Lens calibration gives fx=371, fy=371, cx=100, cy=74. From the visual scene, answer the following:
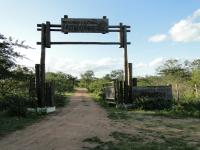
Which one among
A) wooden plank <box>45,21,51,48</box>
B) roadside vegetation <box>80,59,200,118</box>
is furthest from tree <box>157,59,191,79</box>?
wooden plank <box>45,21,51,48</box>

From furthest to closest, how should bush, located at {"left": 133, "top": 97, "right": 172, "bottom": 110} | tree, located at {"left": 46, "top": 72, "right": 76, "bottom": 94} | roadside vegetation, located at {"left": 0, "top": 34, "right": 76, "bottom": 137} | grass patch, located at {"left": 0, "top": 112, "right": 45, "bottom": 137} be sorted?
tree, located at {"left": 46, "top": 72, "right": 76, "bottom": 94}, bush, located at {"left": 133, "top": 97, "right": 172, "bottom": 110}, roadside vegetation, located at {"left": 0, "top": 34, "right": 76, "bottom": 137}, grass patch, located at {"left": 0, "top": 112, "right": 45, "bottom": 137}

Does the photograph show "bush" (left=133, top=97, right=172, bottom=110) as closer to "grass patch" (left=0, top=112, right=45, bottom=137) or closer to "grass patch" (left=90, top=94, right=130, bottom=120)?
"grass patch" (left=90, top=94, right=130, bottom=120)

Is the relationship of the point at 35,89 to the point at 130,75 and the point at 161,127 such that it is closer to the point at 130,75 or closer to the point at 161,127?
the point at 130,75

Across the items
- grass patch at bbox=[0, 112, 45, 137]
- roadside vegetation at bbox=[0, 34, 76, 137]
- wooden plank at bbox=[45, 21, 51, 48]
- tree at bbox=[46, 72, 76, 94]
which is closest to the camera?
grass patch at bbox=[0, 112, 45, 137]

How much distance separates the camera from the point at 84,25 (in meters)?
20.5

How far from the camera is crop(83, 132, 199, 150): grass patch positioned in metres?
8.48

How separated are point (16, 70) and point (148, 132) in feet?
38.8

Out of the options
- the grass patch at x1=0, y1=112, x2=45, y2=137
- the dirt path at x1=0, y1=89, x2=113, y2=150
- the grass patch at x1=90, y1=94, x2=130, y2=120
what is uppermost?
the grass patch at x1=90, y1=94, x2=130, y2=120

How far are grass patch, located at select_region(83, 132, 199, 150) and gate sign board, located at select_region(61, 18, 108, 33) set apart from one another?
1115cm

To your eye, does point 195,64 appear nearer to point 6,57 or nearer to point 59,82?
point 59,82

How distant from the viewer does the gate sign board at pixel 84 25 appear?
20312 mm

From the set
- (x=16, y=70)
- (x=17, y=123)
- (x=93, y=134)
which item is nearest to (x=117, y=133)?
(x=93, y=134)

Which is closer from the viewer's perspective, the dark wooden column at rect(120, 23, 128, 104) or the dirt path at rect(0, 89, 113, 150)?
the dirt path at rect(0, 89, 113, 150)

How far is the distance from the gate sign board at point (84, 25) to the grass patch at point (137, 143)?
1115 cm
